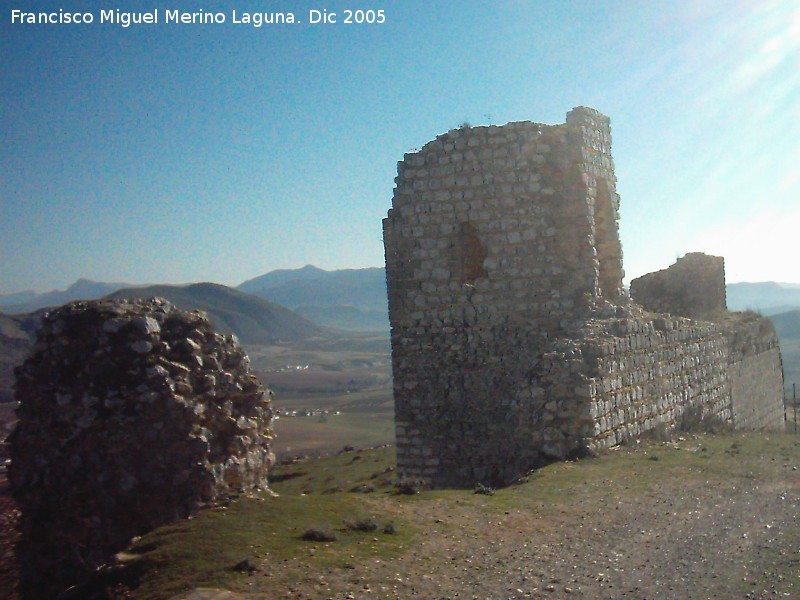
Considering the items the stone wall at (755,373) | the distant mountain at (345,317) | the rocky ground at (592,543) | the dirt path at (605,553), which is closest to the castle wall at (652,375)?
the stone wall at (755,373)

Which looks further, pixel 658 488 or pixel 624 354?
pixel 624 354

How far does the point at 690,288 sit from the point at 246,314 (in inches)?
3360

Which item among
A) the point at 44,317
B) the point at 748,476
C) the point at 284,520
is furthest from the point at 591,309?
the point at 44,317

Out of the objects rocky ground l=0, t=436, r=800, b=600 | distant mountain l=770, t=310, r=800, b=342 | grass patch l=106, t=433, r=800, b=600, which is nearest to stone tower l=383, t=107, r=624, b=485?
grass patch l=106, t=433, r=800, b=600

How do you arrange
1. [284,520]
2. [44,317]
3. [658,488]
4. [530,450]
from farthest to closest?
[530,450] < [658,488] < [44,317] < [284,520]

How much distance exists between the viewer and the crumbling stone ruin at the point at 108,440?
6.27 meters

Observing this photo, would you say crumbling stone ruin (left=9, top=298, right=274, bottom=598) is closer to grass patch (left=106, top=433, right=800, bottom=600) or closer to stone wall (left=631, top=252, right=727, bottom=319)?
grass patch (left=106, top=433, right=800, bottom=600)

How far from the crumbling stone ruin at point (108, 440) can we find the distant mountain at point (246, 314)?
2756 inches

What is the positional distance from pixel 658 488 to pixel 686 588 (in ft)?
9.96

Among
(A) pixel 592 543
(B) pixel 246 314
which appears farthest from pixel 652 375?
(B) pixel 246 314

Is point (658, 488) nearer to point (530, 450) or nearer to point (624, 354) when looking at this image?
point (530, 450)

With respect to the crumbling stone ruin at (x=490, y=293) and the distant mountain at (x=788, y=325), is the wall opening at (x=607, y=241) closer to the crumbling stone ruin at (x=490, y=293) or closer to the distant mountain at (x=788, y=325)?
the crumbling stone ruin at (x=490, y=293)

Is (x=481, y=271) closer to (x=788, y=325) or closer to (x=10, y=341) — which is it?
(x=10, y=341)

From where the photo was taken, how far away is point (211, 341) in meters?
7.41
